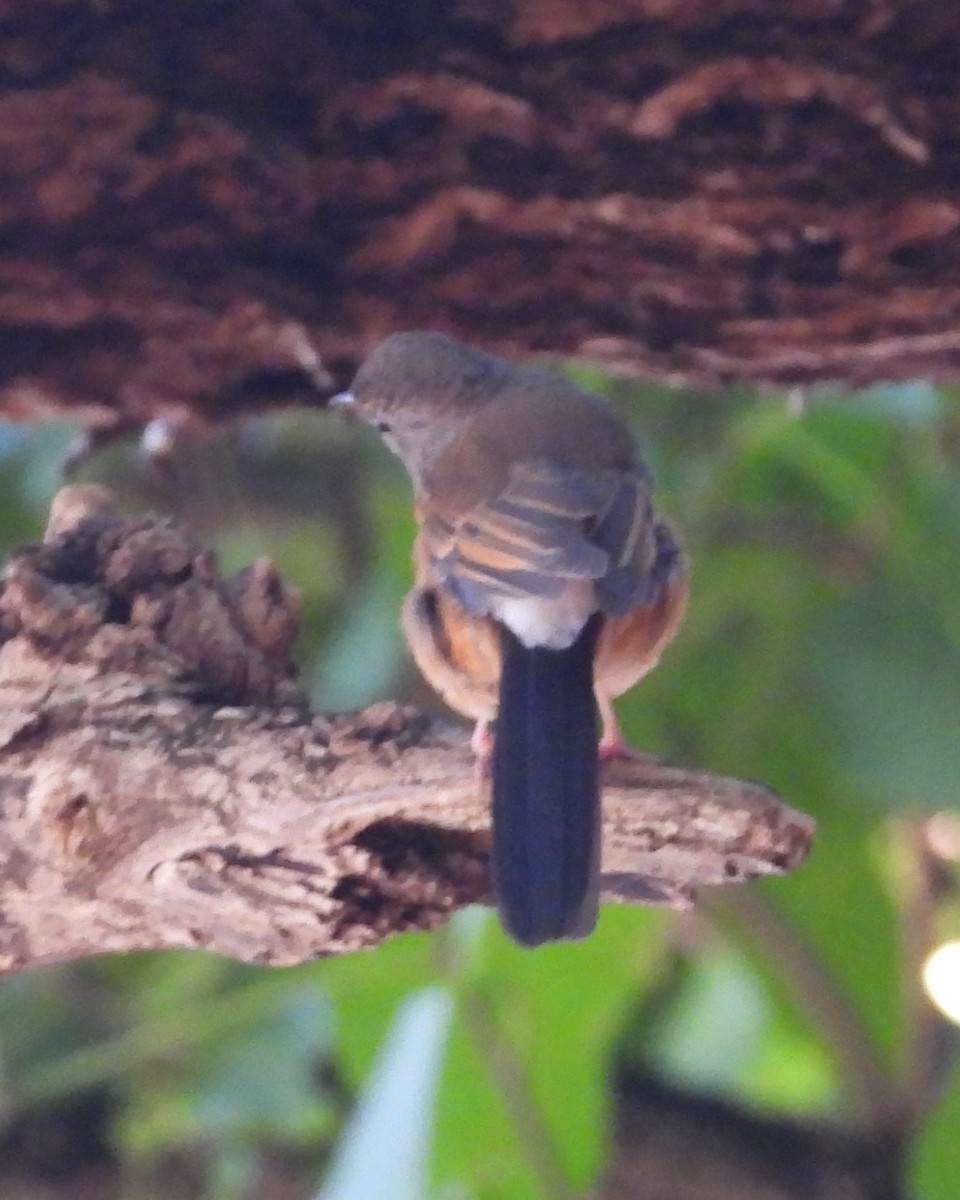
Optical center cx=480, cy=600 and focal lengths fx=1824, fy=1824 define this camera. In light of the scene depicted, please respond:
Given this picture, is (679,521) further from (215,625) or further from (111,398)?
(215,625)

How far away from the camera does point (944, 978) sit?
12.0 ft

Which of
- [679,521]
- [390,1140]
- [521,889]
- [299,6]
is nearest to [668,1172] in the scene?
[390,1140]

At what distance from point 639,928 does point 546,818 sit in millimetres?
1392

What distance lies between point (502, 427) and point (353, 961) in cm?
111

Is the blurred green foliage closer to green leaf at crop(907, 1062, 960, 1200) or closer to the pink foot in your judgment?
green leaf at crop(907, 1062, 960, 1200)

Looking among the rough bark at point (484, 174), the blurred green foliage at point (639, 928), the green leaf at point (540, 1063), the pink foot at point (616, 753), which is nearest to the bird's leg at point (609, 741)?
the pink foot at point (616, 753)

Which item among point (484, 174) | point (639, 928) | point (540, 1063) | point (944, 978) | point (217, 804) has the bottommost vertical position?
point (944, 978)

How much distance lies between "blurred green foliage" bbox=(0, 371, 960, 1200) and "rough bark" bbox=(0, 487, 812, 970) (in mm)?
1041

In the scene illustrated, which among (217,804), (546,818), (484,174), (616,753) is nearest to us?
(546,818)

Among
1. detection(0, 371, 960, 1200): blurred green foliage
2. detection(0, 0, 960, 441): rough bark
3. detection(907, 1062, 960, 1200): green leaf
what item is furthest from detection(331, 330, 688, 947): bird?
detection(907, 1062, 960, 1200): green leaf

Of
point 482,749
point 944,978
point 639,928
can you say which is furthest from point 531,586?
point 944,978

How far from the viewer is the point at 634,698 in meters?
3.34

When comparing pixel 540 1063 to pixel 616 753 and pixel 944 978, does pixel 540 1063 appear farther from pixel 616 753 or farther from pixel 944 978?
pixel 616 753

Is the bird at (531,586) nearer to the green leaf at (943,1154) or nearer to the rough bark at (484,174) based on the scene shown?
the rough bark at (484,174)
